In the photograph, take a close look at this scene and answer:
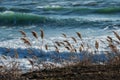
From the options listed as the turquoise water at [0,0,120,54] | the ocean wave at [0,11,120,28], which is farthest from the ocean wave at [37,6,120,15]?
the ocean wave at [0,11,120,28]

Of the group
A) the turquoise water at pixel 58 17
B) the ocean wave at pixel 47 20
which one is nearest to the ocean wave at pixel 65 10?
the turquoise water at pixel 58 17

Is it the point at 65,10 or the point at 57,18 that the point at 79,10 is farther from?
the point at 57,18

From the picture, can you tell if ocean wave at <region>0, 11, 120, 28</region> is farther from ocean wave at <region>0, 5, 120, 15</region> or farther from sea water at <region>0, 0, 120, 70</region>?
ocean wave at <region>0, 5, 120, 15</region>

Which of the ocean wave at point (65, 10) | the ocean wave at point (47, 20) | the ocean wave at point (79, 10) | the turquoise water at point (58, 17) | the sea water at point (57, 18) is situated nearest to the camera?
the sea water at point (57, 18)

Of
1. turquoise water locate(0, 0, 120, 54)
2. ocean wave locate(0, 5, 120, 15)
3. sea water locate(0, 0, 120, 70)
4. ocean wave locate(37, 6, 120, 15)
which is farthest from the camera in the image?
ocean wave locate(0, 5, 120, 15)

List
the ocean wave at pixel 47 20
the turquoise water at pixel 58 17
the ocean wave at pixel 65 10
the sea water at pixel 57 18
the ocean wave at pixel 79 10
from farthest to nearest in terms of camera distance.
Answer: the ocean wave at pixel 65 10
the ocean wave at pixel 79 10
the ocean wave at pixel 47 20
the turquoise water at pixel 58 17
the sea water at pixel 57 18

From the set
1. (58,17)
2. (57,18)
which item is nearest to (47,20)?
(57,18)

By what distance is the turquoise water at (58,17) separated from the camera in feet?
52.0

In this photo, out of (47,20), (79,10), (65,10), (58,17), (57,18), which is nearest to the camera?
(47,20)

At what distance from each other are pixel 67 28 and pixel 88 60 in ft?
35.4

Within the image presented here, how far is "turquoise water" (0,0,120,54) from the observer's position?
1586 centimetres

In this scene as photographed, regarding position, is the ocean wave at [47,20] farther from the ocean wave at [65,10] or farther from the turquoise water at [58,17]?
the ocean wave at [65,10]

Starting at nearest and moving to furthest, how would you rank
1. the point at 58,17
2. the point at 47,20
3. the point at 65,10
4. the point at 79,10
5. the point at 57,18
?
1. the point at 47,20
2. the point at 57,18
3. the point at 58,17
4. the point at 79,10
5. the point at 65,10

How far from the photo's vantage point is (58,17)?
68.1 ft
